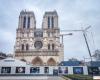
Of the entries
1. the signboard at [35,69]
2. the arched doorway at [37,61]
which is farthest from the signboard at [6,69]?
the arched doorway at [37,61]

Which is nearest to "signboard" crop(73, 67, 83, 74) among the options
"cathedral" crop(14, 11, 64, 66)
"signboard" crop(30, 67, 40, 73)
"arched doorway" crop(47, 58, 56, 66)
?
"signboard" crop(30, 67, 40, 73)

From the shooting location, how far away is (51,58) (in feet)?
254

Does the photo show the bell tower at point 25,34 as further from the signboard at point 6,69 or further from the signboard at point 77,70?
the signboard at point 77,70

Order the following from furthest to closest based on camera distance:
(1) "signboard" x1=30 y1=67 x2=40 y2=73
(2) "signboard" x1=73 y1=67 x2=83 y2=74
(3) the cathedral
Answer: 1. (3) the cathedral
2. (2) "signboard" x1=73 y1=67 x2=83 y2=74
3. (1) "signboard" x1=30 y1=67 x2=40 y2=73

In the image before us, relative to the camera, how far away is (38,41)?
266 ft

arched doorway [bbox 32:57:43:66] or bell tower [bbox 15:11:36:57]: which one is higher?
bell tower [bbox 15:11:36:57]

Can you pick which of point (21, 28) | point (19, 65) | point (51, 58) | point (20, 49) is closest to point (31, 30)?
point (21, 28)

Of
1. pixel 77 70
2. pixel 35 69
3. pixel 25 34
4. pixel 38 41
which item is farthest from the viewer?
pixel 25 34

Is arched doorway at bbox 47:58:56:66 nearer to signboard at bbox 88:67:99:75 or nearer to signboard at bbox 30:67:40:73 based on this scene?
signboard at bbox 30:67:40:73

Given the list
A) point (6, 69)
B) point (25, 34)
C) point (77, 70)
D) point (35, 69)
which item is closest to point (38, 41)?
point (25, 34)

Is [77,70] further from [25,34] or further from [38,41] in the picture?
[25,34]

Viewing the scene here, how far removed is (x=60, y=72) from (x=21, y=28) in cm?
3207

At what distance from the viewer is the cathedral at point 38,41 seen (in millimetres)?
77562

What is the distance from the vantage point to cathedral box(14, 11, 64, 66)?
77.6m
